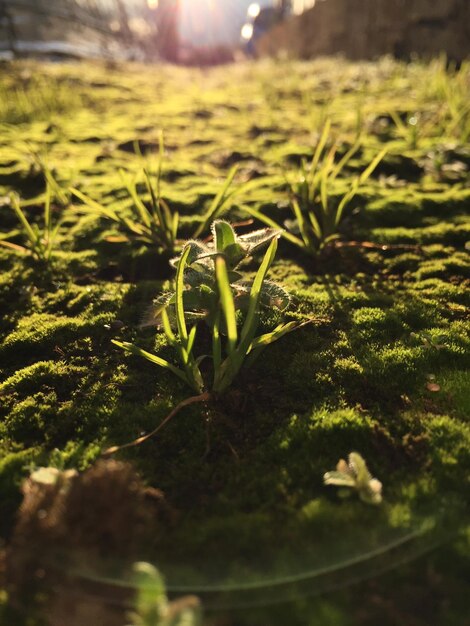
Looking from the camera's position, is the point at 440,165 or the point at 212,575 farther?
the point at 440,165

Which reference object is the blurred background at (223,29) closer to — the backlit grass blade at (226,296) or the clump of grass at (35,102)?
the clump of grass at (35,102)

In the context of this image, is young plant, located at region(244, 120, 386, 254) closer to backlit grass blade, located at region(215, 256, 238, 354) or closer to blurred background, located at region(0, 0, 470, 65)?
backlit grass blade, located at region(215, 256, 238, 354)

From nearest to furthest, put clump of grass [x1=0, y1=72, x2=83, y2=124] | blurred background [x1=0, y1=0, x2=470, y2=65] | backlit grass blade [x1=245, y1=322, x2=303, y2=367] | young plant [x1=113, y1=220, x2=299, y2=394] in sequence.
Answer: young plant [x1=113, y1=220, x2=299, y2=394] < backlit grass blade [x1=245, y1=322, x2=303, y2=367] < clump of grass [x1=0, y1=72, x2=83, y2=124] < blurred background [x1=0, y1=0, x2=470, y2=65]

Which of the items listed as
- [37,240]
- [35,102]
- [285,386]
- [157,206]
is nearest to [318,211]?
[157,206]

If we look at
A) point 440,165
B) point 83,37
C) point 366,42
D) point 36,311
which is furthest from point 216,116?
point 83,37

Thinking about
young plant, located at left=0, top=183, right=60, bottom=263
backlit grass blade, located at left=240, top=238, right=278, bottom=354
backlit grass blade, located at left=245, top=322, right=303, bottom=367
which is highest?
young plant, located at left=0, top=183, right=60, bottom=263

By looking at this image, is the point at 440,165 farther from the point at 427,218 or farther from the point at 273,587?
the point at 273,587

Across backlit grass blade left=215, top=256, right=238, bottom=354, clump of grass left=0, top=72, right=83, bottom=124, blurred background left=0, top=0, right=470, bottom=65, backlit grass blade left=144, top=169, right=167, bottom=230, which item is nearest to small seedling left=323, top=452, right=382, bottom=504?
backlit grass blade left=215, top=256, right=238, bottom=354
